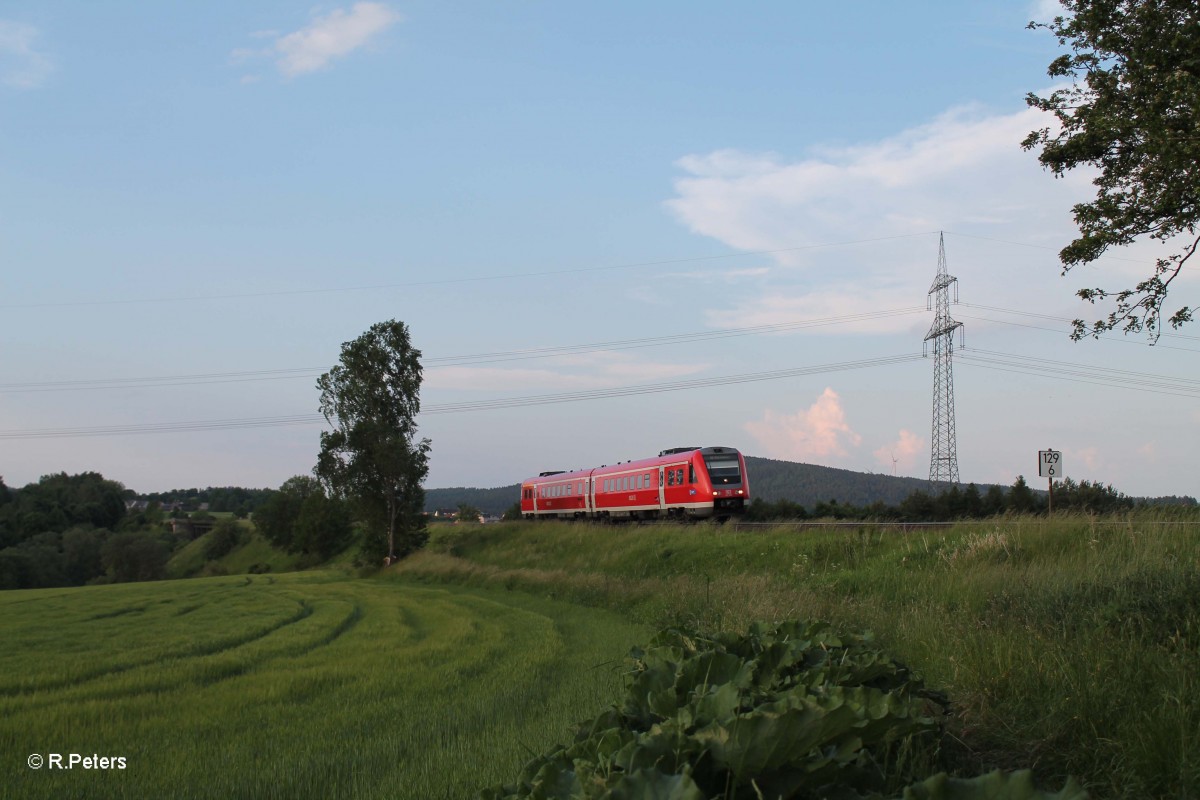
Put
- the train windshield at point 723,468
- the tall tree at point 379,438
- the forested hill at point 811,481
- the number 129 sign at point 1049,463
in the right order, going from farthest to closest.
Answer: the forested hill at point 811,481, the tall tree at point 379,438, the train windshield at point 723,468, the number 129 sign at point 1049,463

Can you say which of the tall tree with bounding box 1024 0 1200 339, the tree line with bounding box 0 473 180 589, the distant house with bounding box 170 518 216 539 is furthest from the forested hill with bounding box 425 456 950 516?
the tall tree with bounding box 1024 0 1200 339

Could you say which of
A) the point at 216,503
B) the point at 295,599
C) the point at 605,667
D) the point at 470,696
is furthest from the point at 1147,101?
the point at 216,503

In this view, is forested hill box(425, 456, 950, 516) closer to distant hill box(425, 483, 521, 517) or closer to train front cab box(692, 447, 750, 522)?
train front cab box(692, 447, 750, 522)

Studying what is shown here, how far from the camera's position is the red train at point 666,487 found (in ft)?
110

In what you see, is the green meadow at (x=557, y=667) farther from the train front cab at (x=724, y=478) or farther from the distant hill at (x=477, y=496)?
the distant hill at (x=477, y=496)

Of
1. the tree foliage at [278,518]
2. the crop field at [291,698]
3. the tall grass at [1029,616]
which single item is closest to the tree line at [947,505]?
the tall grass at [1029,616]

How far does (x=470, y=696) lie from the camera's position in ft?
32.3

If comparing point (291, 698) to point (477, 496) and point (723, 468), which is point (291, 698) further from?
point (477, 496)

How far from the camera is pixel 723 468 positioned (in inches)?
1325

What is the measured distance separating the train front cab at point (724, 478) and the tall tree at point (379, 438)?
21.7 meters

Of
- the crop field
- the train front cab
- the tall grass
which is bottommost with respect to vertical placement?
the crop field

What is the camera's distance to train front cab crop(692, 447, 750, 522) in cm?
3325

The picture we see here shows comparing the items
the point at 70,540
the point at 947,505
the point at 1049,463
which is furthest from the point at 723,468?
the point at 70,540

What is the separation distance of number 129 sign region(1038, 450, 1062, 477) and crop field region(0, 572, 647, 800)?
10.3 metres
